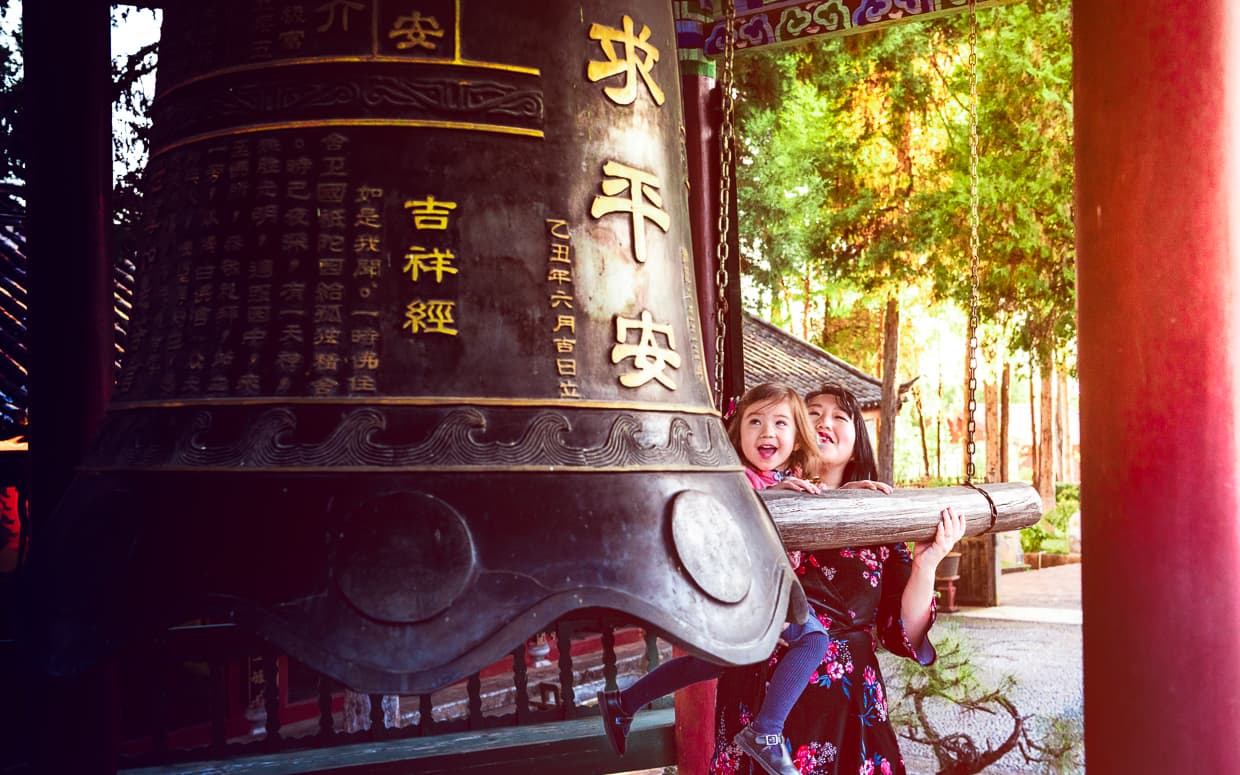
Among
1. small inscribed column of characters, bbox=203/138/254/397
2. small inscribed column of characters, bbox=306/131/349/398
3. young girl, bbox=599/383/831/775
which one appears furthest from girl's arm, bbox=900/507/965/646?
small inscribed column of characters, bbox=203/138/254/397

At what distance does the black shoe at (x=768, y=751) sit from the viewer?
2826mm

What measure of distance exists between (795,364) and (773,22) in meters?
12.1

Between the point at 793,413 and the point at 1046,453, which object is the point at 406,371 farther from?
the point at 1046,453

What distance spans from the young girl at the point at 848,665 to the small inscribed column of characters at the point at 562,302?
4.89 feet

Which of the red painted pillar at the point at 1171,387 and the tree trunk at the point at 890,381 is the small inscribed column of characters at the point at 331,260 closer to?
the red painted pillar at the point at 1171,387

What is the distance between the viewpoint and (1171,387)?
251 cm

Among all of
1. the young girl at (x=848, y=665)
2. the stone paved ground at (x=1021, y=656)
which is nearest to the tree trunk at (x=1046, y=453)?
the stone paved ground at (x=1021, y=656)

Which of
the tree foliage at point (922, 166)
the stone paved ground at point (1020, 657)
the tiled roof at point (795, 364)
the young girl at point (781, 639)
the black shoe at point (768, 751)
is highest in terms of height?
the tree foliage at point (922, 166)

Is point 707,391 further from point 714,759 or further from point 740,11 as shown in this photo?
point 740,11

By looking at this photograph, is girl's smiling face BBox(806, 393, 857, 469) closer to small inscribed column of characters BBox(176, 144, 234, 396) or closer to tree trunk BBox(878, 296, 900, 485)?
small inscribed column of characters BBox(176, 144, 234, 396)

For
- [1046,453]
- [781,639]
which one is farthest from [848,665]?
[1046,453]

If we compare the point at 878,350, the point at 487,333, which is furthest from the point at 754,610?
the point at 878,350

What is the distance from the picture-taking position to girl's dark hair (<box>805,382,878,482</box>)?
3.31m

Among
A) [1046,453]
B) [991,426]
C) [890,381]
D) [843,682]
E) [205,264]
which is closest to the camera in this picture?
[205,264]
